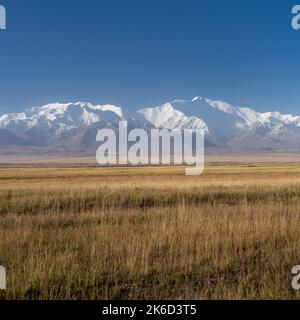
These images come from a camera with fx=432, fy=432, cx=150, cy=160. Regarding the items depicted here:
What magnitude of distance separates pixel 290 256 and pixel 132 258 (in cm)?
307

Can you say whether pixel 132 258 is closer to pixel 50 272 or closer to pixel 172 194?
pixel 50 272

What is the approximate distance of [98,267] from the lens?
761cm

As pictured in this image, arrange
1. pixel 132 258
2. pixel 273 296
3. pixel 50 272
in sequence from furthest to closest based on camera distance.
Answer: pixel 132 258
pixel 50 272
pixel 273 296

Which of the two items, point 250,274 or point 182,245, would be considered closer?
point 250,274

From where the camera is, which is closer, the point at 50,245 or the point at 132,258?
the point at 132,258

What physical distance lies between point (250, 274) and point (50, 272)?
3.34 meters

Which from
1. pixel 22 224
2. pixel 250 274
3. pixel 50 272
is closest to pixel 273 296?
pixel 250 274

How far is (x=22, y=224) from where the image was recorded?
12828 mm

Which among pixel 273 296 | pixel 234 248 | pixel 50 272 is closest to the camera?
pixel 273 296
